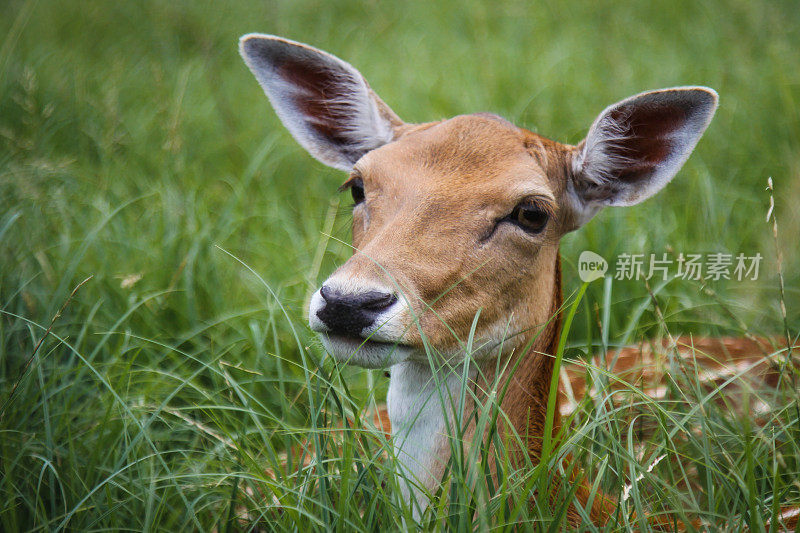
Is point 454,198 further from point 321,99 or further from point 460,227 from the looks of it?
point 321,99

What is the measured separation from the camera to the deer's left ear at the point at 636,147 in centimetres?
292

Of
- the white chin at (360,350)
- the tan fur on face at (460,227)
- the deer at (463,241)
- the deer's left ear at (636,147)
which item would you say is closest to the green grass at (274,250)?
the white chin at (360,350)

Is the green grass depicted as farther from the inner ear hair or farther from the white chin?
the inner ear hair

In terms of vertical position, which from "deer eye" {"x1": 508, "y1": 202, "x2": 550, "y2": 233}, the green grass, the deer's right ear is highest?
the deer's right ear

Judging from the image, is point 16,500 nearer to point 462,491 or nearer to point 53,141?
point 462,491

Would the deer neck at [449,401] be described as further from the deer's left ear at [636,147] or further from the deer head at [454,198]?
the deer's left ear at [636,147]

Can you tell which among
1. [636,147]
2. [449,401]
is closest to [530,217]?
[636,147]

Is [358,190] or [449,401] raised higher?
[358,190]

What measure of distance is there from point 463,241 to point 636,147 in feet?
3.10

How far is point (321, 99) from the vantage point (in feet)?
11.2

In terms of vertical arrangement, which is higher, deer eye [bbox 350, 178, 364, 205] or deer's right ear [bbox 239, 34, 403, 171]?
deer's right ear [bbox 239, 34, 403, 171]

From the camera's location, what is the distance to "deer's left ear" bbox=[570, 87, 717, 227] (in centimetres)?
292

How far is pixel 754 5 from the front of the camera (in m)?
7.96

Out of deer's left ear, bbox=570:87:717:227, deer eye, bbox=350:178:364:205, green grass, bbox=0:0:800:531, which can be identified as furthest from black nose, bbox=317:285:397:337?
deer's left ear, bbox=570:87:717:227
